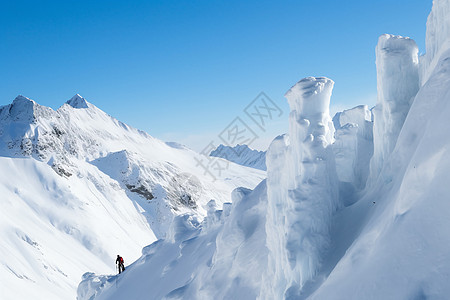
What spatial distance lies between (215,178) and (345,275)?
121 meters

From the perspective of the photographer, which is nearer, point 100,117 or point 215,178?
point 215,178

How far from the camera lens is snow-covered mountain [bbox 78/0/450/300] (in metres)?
7.39

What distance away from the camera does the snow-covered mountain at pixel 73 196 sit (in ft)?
173

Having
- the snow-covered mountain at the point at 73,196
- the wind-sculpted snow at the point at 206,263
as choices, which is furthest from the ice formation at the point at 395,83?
the snow-covered mountain at the point at 73,196

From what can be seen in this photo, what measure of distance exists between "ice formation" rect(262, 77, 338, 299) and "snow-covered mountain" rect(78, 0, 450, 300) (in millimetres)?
32

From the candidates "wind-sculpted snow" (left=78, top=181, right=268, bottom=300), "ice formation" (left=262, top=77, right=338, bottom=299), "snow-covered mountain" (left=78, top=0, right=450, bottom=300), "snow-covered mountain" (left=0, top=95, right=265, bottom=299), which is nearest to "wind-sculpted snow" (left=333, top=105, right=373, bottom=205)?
"snow-covered mountain" (left=78, top=0, right=450, bottom=300)

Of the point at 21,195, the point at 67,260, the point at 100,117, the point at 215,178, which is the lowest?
the point at 215,178

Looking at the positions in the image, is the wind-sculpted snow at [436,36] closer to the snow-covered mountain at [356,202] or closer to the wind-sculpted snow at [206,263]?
the snow-covered mountain at [356,202]

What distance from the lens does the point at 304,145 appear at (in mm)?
11680

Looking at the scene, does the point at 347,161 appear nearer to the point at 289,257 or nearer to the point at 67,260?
the point at 289,257

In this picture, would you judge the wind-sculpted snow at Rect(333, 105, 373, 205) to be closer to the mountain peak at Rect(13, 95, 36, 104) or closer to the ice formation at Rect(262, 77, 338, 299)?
the ice formation at Rect(262, 77, 338, 299)

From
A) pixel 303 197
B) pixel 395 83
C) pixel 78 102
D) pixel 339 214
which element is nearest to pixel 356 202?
pixel 339 214

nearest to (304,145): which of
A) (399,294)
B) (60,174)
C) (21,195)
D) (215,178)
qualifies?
(399,294)

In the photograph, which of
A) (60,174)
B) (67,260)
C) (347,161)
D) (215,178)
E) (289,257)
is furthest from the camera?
(215,178)
